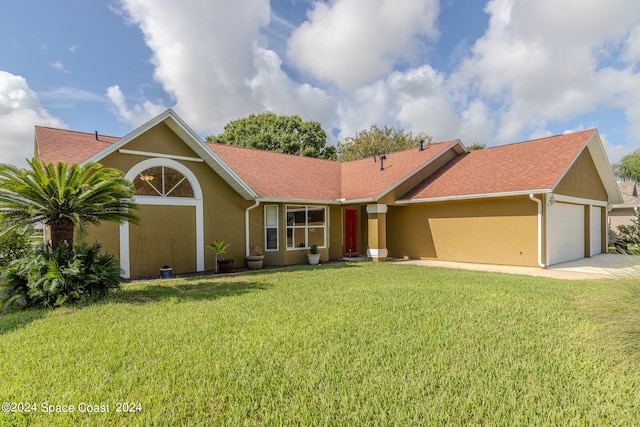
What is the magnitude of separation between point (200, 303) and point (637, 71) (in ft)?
68.3

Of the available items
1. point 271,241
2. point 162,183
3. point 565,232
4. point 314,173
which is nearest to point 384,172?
point 314,173

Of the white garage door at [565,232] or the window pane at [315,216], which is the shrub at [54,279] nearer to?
the window pane at [315,216]

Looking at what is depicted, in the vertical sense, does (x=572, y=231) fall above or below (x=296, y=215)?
below

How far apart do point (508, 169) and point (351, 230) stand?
789cm

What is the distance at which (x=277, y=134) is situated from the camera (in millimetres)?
35688

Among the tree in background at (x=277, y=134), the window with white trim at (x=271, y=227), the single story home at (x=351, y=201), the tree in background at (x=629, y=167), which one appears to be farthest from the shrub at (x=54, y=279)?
the tree in background at (x=629, y=167)

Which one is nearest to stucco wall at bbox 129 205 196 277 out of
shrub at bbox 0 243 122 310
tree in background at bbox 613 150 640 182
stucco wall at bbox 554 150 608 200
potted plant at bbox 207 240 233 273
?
potted plant at bbox 207 240 233 273

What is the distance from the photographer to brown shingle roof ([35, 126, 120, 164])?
1045 centimetres

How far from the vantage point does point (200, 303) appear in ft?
23.4

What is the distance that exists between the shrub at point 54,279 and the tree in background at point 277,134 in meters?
28.5

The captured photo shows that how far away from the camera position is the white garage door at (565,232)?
13102mm

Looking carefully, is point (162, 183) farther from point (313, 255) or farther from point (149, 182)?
point (313, 255)

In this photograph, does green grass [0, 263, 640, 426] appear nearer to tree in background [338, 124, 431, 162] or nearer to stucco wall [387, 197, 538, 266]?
stucco wall [387, 197, 538, 266]

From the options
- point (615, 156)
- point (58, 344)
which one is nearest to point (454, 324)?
point (58, 344)
